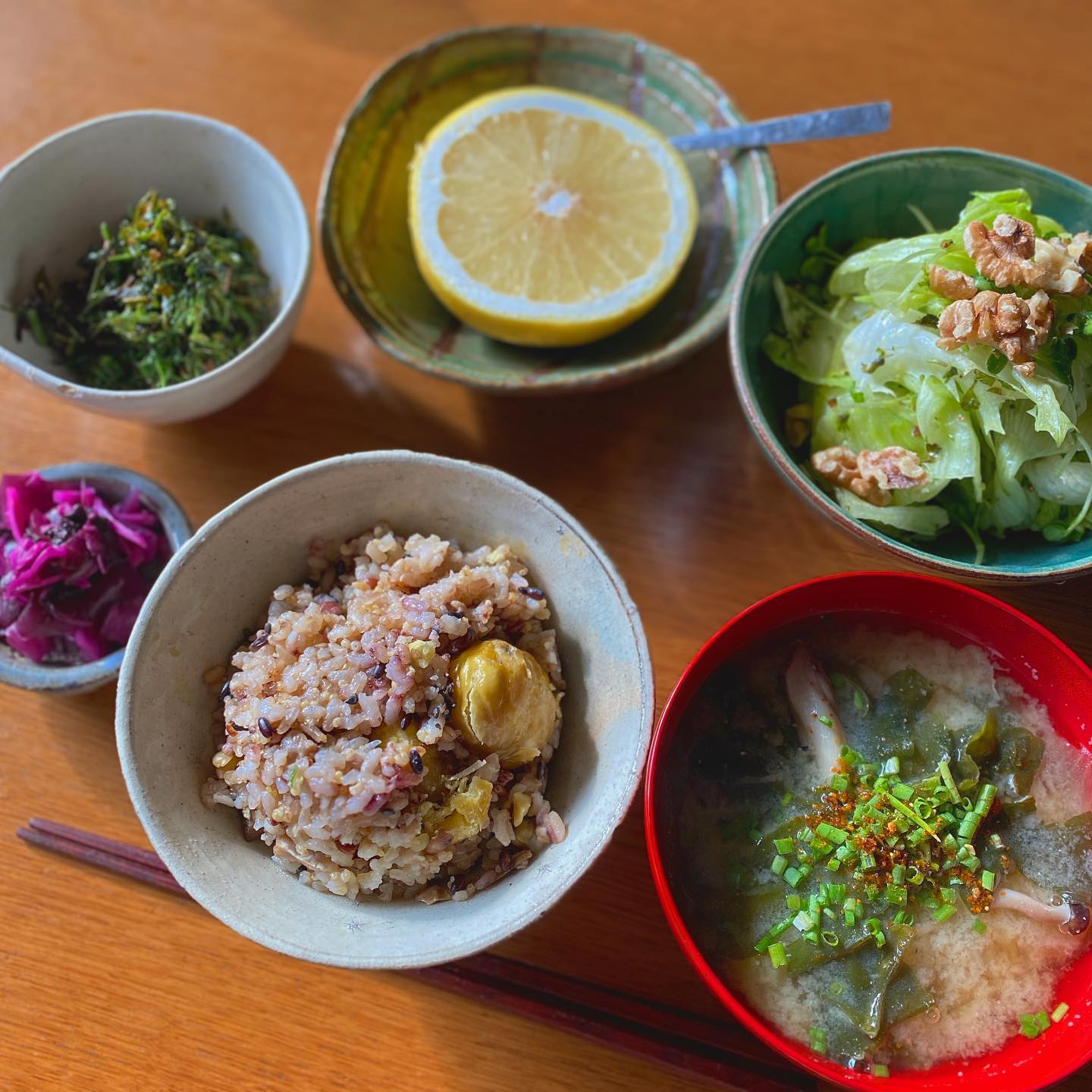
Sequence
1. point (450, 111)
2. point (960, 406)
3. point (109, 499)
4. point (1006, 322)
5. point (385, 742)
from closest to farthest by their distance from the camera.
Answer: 1. point (385, 742)
2. point (1006, 322)
3. point (960, 406)
4. point (109, 499)
5. point (450, 111)

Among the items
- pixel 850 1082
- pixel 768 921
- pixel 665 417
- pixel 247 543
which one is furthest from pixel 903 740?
pixel 247 543

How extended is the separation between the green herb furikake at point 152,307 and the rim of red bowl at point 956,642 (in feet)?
3.68

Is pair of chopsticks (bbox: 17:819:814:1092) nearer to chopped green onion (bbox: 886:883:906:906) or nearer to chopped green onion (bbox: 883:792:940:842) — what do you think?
chopped green onion (bbox: 886:883:906:906)

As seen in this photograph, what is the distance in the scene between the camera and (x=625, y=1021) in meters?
1.52

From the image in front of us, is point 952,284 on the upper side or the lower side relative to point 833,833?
upper

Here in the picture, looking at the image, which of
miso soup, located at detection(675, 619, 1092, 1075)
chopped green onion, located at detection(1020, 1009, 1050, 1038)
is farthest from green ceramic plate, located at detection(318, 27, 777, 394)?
chopped green onion, located at detection(1020, 1009, 1050, 1038)

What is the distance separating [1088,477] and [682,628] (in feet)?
2.42

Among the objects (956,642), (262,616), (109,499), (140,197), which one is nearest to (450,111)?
(140,197)

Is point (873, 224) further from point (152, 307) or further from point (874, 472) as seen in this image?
point (152, 307)

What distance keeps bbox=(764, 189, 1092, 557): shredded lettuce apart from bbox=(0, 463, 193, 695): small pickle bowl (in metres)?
1.19

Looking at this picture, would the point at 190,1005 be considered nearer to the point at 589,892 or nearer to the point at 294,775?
the point at 294,775

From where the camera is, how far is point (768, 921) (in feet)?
4.58

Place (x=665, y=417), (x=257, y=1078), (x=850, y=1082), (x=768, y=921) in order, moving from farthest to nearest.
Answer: (x=665, y=417)
(x=257, y=1078)
(x=768, y=921)
(x=850, y=1082)

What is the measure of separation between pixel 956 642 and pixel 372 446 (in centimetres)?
117
